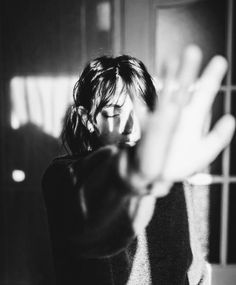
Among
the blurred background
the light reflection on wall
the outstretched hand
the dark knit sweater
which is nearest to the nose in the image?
the dark knit sweater

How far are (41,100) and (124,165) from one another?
4.78 feet

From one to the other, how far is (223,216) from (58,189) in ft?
4.79

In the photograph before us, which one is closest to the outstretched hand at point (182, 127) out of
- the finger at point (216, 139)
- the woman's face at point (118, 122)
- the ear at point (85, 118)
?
the finger at point (216, 139)

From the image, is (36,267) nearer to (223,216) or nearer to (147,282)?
(223,216)

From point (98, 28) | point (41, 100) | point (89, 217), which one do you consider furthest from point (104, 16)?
point (89, 217)

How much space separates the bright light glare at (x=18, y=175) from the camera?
185 cm

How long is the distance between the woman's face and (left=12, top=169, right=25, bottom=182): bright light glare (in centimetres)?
126

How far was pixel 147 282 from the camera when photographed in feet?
2.54

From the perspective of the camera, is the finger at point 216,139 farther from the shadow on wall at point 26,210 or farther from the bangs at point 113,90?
the shadow on wall at point 26,210

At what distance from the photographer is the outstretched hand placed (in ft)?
1.27

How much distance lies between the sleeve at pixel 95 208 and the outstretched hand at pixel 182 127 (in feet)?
0.18

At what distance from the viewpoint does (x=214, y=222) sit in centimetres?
182

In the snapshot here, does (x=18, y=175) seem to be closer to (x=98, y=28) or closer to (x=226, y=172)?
(x=98, y=28)

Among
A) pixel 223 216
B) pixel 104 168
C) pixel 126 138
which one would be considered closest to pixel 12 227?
pixel 223 216
